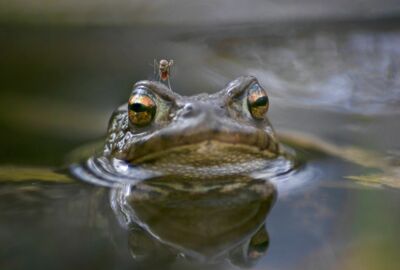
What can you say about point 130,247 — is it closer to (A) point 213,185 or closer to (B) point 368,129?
(A) point 213,185

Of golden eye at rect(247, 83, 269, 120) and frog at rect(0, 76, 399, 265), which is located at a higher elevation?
golden eye at rect(247, 83, 269, 120)

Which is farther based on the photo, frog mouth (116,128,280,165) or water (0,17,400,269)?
frog mouth (116,128,280,165)

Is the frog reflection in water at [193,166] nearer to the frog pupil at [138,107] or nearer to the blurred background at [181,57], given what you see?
the frog pupil at [138,107]

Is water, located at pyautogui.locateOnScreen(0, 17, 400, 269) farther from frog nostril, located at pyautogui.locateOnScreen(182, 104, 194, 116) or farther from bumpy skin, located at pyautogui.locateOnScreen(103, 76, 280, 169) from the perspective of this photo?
frog nostril, located at pyautogui.locateOnScreen(182, 104, 194, 116)

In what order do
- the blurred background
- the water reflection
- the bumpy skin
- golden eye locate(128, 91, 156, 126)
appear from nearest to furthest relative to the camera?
the water reflection < the bumpy skin < golden eye locate(128, 91, 156, 126) < the blurred background

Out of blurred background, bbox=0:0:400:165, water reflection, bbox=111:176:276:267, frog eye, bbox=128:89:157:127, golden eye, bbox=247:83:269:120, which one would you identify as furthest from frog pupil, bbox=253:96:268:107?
blurred background, bbox=0:0:400:165

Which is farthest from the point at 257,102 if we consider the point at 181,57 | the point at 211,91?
the point at 181,57

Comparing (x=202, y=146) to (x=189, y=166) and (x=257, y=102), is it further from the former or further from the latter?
(x=257, y=102)
